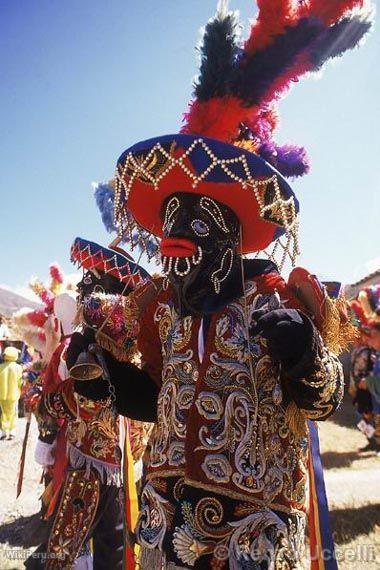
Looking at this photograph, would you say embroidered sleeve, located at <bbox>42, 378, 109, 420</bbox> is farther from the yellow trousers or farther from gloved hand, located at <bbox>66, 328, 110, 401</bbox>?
the yellow trousers

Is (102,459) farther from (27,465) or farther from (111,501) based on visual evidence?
(27,465)

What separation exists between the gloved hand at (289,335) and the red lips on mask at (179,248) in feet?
1.59

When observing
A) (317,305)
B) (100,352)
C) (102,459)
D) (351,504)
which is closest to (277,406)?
(317,305)

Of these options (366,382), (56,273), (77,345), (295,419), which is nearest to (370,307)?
(366,382)

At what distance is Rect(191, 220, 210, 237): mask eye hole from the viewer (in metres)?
1.97

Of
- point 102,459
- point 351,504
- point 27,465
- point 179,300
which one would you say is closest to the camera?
point 179,300

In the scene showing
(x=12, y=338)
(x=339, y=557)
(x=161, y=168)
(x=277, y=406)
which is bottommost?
(x=339, y=557)

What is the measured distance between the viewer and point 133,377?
2.24 metres

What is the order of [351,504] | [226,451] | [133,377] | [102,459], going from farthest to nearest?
[351,504] < [102,459] < [133,377] < [226,451]

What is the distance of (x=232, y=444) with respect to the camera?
173cm

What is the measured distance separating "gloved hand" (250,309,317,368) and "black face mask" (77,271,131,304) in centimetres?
225

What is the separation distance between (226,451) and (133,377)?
27.8 inches

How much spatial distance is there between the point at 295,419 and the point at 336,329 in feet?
1.39

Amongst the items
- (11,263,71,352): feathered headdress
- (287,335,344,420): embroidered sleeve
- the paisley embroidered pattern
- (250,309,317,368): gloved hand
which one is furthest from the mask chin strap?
(11,263,71,352): feathered headdress
